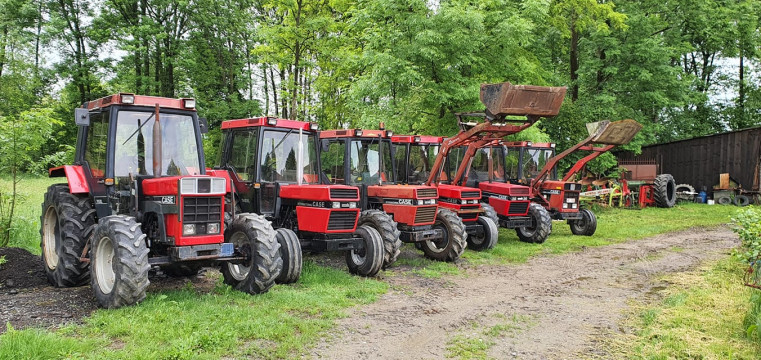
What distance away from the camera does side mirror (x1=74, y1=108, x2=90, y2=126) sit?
6.83 meters

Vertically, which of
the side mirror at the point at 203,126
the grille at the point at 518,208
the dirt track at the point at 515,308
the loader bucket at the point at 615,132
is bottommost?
the dirt track at the point at 515,308

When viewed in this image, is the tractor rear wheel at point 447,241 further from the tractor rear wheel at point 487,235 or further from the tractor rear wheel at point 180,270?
the tractor rear wheel at point 180,270

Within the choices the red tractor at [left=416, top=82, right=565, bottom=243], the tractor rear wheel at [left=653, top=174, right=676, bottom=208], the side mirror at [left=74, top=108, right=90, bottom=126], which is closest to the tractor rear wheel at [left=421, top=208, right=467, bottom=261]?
the red tractor at [left=416, top=82, right=565, bottom=243]

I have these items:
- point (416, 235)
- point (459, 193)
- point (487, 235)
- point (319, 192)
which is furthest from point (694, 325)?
point (487, 235)

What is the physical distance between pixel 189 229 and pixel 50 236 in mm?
3096

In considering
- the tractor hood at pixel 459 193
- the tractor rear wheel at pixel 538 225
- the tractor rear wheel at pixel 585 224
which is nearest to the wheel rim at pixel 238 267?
the tractor hood at pixel 459 193

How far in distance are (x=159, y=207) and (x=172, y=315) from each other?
1.34 meters

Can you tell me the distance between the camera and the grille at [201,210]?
20.9 feet

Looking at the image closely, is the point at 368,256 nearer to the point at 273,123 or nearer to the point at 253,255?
the point at 253,255

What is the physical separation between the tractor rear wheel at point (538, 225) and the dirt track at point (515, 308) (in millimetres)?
1651

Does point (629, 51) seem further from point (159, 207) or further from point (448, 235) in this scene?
point (159, 207)

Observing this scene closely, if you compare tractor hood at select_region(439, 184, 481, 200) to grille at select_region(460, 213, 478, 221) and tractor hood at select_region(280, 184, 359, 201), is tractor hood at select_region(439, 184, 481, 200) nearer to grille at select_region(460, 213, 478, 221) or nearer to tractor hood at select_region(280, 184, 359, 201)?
grille at select_region(460, 213, 478, 221)

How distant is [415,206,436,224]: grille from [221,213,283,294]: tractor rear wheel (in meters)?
3.50

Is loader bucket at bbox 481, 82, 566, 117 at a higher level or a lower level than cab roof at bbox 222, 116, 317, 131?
higher
